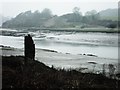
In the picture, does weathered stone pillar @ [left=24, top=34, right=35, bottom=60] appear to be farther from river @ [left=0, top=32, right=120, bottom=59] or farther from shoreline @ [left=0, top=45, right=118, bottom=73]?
river @ [left=0, top=32, right=120, bottom=59]

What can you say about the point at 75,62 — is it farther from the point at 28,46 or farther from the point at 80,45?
the point at 80,45

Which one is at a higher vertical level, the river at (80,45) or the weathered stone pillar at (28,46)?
the weathered stone pillar at (28,46)

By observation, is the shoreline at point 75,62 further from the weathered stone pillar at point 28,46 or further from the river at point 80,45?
the weathered stone pillar at point 28,46

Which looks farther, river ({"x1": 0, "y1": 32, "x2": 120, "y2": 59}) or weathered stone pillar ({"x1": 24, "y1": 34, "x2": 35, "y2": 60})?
river ({"x1": 0, "y1": 32, "x2": 120, "y2": 59})

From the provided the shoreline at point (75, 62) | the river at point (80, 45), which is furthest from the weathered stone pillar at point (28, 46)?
the river at point (80, 45)

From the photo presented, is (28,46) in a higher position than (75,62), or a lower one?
higher

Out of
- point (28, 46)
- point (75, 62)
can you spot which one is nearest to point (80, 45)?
point (75, 62)

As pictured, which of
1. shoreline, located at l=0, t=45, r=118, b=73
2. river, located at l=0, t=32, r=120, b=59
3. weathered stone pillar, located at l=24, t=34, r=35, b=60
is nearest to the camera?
weathered stone pillar, located at l=24, t=34, r=35, b=60

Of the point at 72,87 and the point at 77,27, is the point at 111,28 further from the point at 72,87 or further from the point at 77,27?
the point at 72,87

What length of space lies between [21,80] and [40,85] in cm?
77

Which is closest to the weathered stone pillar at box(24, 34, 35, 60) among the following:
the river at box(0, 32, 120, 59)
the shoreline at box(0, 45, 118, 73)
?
the shoreline at box(0, 45, 118, 73)

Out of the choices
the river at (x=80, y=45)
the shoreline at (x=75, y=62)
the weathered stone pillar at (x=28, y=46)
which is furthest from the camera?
the river at (x=80, y=45)

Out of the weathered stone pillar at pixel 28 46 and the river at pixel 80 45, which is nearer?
the weathered stone pillar at pixel 28 46

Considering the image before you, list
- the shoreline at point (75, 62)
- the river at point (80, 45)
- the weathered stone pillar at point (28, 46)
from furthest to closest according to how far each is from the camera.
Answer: the river at point (80, 45) < the shoreline at point (75, 62) < the weathered stone pillar at point (28, 46)
